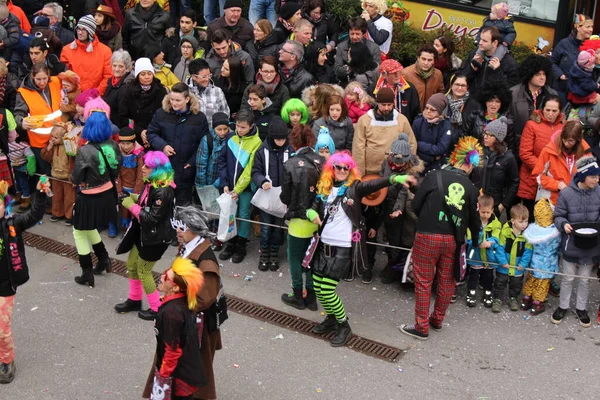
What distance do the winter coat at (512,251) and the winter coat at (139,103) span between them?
4351mm

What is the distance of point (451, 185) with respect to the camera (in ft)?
23.5

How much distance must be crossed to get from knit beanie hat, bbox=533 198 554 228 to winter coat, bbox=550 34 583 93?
102 inches

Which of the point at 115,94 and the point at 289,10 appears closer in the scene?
the point at 115,94

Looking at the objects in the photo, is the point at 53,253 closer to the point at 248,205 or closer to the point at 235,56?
the point at 248,205

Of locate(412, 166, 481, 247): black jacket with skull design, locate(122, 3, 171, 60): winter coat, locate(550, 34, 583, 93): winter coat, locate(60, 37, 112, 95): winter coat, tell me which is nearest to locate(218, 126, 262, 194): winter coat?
locate(412, 166, 481, 247): black jacket with skull design

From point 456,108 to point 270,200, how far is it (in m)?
2.35

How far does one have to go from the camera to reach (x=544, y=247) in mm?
7824

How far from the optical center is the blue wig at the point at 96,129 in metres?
8.10

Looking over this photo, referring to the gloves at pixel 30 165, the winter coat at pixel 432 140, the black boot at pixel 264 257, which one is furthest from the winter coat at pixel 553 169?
the gloves at pixel 30 165

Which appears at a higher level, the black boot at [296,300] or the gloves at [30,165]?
the gloves at [30,165]

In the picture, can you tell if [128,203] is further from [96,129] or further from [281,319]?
[281,319]

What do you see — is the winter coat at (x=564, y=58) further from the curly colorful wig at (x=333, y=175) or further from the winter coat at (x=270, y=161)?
the curly colorful wig at (x=333, y=175)

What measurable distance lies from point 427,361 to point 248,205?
2.89m

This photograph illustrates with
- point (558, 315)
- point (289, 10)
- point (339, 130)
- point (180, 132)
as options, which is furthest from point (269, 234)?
point (289, 10)
